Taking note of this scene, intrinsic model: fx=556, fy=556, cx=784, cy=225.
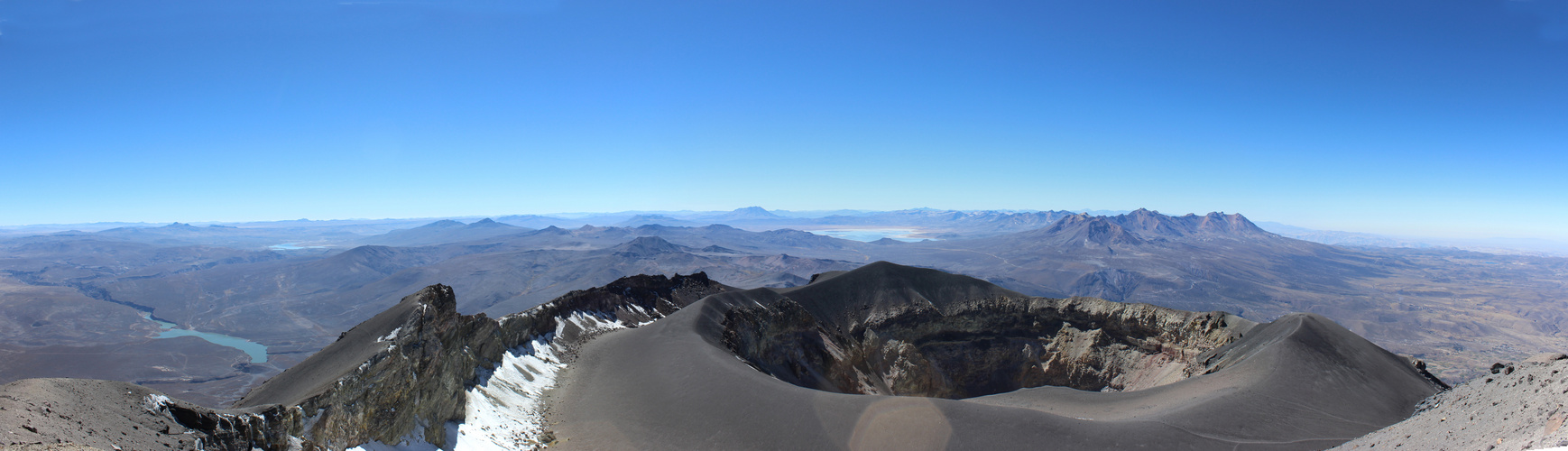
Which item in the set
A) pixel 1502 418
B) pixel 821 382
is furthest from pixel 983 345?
pixel 1502 418

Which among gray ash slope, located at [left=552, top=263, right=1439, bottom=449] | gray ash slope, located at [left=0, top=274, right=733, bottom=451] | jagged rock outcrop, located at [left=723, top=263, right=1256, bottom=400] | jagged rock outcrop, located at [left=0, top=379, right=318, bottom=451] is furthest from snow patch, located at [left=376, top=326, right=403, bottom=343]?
jagged rock outcrop, located at [left=723, top=263, right=1256, bottom=400]

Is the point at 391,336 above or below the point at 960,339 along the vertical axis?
above

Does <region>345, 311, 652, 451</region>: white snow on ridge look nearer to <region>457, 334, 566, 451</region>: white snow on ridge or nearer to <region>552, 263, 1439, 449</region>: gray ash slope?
<region>457, 334, 566, 451</region>: white snow on ridge

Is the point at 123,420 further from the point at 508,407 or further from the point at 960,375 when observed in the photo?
the point at 960,375

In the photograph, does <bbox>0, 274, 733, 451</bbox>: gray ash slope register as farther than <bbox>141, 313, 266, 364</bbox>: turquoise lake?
No

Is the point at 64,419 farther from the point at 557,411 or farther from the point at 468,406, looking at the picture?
the point at 557,411

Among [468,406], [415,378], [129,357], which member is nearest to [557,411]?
[468,406]

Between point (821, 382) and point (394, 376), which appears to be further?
point (821, 382)

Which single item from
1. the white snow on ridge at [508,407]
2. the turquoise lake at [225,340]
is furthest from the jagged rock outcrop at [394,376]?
the turquoise lake at [225,340]
